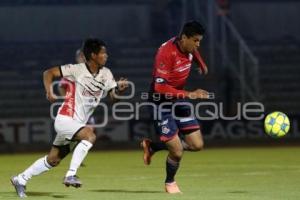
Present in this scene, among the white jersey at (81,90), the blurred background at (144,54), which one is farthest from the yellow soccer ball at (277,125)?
the blurred background at (144,54)

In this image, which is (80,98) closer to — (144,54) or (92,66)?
(92,66)

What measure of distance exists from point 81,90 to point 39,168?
1004 millimetres

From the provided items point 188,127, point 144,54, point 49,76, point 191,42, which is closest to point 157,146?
point 188,127

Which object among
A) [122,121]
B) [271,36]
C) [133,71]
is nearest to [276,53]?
[271,36]

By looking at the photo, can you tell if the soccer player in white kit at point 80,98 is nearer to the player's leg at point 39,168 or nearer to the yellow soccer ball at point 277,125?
the player's leg at point 39,168

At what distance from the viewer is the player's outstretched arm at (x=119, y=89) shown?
35.9 feet

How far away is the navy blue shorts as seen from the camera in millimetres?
11430

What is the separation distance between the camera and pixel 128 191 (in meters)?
11.5

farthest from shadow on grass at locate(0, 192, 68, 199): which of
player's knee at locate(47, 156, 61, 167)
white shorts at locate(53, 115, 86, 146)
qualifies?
white shorts at locate(53, 115, 86, 146)

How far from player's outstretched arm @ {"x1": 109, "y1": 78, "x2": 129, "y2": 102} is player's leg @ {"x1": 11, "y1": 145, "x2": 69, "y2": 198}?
2.56ft

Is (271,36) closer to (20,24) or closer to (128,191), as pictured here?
(20,24)

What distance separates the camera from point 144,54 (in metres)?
28.2

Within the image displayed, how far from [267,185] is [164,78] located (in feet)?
6.46

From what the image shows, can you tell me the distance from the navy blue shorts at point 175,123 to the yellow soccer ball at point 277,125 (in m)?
1.11
